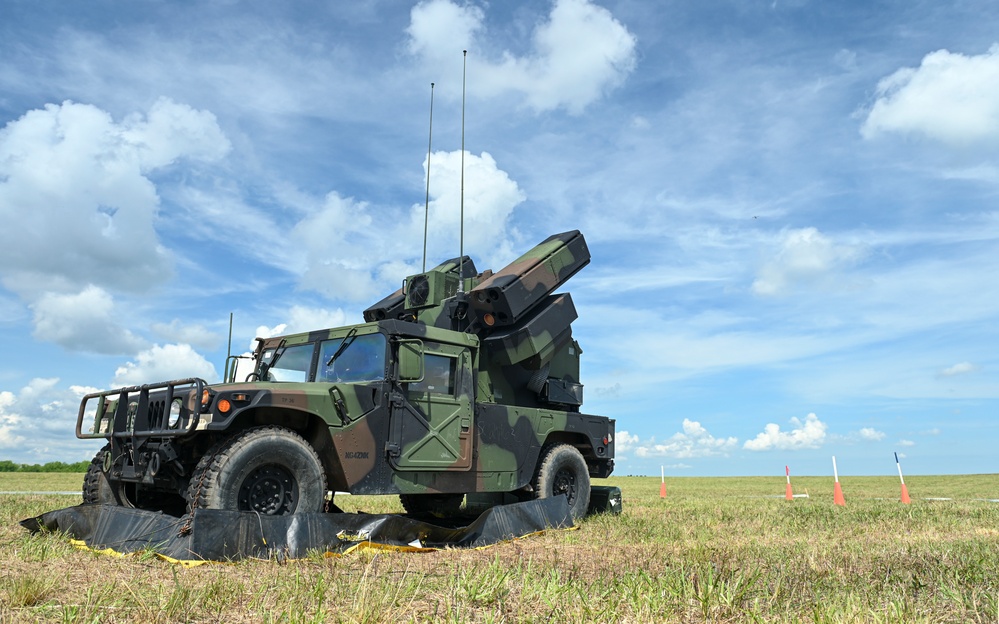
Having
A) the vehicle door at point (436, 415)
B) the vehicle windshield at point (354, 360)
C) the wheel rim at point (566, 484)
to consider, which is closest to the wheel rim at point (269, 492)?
the vehicle door at point (436, 415)

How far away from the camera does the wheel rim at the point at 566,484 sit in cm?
974

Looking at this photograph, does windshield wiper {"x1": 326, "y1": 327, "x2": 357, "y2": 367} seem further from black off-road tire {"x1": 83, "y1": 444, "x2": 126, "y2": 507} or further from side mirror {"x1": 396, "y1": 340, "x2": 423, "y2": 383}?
black off-road tire {"x1": 83, "y1": 444, "x2": 126, "y2": 507}

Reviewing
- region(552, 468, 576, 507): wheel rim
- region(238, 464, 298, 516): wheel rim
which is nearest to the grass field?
region(238, 464, 298, 516): wheel rim

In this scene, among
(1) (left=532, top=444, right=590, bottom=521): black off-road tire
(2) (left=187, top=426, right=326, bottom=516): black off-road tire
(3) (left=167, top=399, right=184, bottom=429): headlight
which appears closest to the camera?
(2) (left=187, top=426, right=326, bottom=516): black off-road tire

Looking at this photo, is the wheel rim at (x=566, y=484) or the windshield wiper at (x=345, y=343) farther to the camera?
the wheel rim at (x=566, y=484)

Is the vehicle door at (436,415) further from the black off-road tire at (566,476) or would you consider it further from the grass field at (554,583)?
the black off-road tire at (566,476)

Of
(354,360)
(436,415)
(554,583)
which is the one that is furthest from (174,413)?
(554,583)

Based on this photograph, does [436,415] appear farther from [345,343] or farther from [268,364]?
[268,364]

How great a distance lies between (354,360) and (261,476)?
1.72 m

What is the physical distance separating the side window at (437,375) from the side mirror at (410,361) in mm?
229

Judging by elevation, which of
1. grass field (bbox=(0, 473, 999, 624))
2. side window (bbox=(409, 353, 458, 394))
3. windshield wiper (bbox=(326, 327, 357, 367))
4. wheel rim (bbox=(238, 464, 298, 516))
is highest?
windshield wiper (bbox=(326, 327, 357, 367))

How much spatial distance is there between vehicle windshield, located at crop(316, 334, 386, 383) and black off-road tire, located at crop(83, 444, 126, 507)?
2.22 metres

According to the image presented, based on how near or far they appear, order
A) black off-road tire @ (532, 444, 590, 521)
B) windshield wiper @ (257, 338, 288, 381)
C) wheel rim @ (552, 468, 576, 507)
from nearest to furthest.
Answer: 1. windshield wiper @ (257, 338, 288, 381)
2. black off-road tire @ (532, 444, 590, 521)
3. wheel rim @ (552, 468, 576, 507)

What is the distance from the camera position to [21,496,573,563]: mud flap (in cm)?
559
